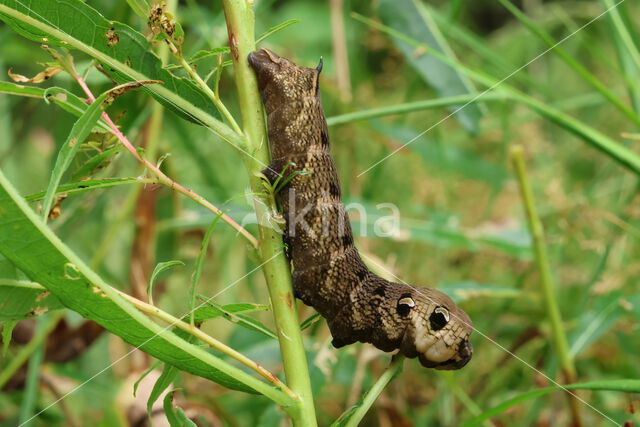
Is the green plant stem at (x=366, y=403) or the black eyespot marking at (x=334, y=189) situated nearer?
the green plant stem at (x=366, y=403)

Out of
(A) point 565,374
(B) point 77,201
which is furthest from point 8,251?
(A) point 565,374

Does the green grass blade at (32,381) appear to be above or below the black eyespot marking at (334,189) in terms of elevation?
below

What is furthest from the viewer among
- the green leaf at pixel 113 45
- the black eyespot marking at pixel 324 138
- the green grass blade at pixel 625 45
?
the green grass blade at pixel 625 45

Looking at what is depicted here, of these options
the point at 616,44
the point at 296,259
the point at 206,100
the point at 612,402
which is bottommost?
the point at 612,402

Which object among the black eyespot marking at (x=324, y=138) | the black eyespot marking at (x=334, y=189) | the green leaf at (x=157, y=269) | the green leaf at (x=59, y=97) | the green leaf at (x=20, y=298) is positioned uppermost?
the green leaf at (x=59, y=97)

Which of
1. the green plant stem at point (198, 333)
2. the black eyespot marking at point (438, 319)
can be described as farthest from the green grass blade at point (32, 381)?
the black eyespot marking at point (438, 319)

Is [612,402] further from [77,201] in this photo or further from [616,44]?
[77,201]

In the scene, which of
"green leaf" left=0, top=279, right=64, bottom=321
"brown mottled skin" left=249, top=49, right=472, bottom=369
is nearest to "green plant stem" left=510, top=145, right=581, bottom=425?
"brown mottled skin" left=249, top=49, right=472, bottom=369

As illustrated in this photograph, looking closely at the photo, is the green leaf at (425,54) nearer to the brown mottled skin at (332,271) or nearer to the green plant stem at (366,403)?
the brown mottled skin at (332,271)
